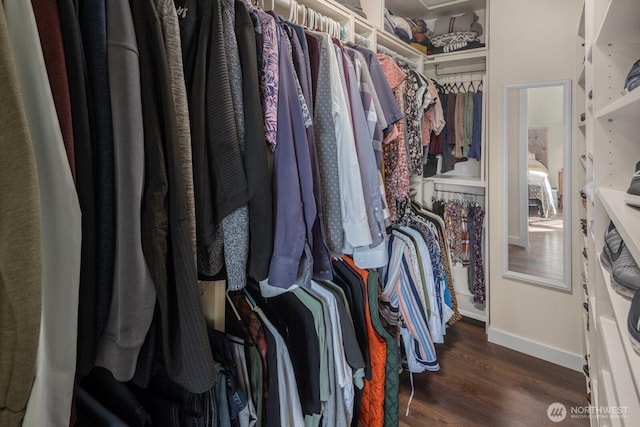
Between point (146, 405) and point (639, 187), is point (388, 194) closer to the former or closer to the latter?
point (639, 187)

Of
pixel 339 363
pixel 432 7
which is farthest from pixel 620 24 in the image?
pixel 432 7

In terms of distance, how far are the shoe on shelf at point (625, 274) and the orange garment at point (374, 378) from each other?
83 centimetres

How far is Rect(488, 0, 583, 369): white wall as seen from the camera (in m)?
→ 2.12

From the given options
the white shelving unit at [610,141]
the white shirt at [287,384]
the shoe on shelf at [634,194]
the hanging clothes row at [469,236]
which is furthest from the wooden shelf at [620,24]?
the hanging clothes row at [469,236]

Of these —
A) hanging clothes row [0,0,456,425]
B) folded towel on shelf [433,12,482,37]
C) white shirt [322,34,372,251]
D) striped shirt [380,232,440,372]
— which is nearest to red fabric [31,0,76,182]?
hanging clothes row [0,0,456,425]

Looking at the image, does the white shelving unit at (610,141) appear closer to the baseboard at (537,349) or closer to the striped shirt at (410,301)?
the striped shirt at (410,301)

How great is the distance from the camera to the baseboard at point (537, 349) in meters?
2.17

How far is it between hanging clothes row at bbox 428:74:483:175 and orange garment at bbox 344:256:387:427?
1.47m

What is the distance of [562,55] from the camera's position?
2105mm

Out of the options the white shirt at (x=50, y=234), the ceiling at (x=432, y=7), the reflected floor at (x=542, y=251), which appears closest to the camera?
the white shirt at (x=50, y=234)

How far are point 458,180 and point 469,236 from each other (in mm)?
422

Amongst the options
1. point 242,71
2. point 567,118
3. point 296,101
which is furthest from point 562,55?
point 242,71

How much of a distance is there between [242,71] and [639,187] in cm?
94

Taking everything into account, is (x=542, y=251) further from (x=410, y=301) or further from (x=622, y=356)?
(x=622, y=356)
